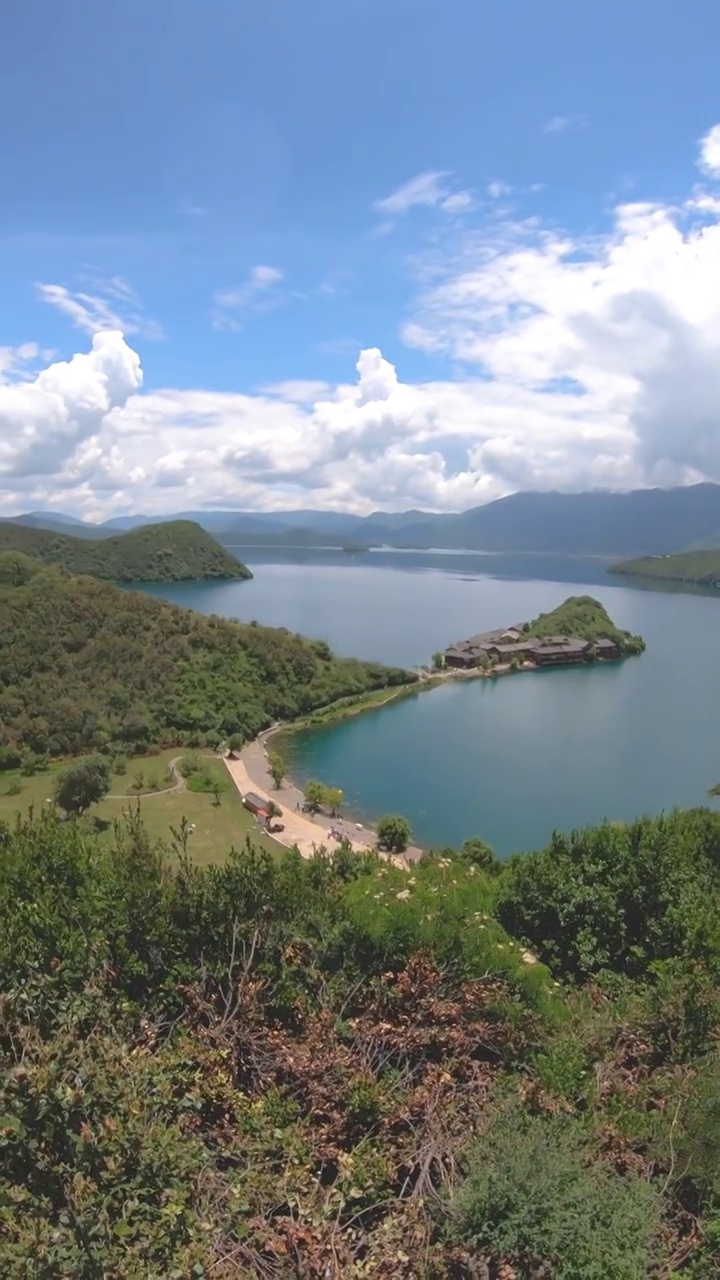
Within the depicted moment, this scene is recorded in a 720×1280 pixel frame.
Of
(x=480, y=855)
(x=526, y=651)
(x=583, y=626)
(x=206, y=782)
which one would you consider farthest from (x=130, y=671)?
(x=583, y=626)

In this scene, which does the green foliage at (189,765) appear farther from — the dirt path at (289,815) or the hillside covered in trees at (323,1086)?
the hillside covered in trees at (323,1086)

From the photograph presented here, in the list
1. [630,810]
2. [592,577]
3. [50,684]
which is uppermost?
[592,577]

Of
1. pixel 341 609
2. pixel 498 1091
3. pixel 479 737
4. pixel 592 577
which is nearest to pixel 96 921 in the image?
Answer: pixel 498 1091

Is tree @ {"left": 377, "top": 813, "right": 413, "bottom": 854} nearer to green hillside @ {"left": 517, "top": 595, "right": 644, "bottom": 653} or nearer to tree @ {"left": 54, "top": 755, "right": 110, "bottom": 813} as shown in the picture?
tree @ {"left": 54, "top": 755, "right": 110, "bottom": 813}

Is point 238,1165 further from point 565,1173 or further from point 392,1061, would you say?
point 565,1173

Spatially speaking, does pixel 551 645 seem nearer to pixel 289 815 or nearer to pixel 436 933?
pixel 289 815
